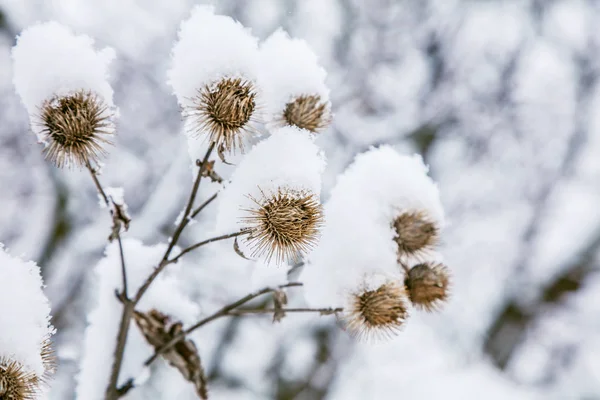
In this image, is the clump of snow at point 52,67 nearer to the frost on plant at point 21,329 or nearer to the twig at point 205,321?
the frost on plant at point 21,329

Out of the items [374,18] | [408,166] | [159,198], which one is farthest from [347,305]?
[374,18]

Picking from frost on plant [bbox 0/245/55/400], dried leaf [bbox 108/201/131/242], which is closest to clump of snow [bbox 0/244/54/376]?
frost on plant [bbox 0/245/55/400]

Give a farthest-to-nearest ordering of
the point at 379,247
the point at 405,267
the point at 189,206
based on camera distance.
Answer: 1. the point at 405,267
2. the point at 379,247
3. the point at 189,206

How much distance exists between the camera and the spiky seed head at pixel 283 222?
1286mm

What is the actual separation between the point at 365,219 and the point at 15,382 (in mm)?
959

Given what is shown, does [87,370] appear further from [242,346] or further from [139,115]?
[242,346]

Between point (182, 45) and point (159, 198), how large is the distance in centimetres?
388

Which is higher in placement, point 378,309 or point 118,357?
point 378,309

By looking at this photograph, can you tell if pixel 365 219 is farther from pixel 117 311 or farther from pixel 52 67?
pixel 52 67

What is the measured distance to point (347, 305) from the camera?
1508mm

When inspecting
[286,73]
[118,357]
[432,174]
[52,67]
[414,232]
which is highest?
[432,174]

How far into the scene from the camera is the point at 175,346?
1555 mm

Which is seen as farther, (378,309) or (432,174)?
(432,174)

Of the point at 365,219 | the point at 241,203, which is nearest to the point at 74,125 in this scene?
the point at 241,203
